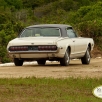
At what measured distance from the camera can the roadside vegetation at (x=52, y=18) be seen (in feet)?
104

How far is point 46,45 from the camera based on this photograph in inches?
712

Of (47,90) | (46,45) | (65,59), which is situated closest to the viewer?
(47,90)

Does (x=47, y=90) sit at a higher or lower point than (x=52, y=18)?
higher

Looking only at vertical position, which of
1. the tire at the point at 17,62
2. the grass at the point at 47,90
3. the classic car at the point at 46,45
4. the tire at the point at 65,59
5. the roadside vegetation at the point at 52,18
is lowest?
the roadside vegetation at the point at 52,18

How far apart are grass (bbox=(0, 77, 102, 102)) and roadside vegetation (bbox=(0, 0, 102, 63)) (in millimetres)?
13073

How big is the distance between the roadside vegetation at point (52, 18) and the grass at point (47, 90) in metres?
13.1

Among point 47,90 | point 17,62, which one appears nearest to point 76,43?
point 17,62

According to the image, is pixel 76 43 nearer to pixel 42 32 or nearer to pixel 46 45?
pixel 42 32

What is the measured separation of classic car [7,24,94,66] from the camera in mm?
18172

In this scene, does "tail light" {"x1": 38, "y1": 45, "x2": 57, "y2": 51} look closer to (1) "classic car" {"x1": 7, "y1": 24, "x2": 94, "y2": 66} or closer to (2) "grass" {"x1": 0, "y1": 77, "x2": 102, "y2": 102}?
(1) "classic car" {"x1": 7, "y1": 24, "x2": 94, "y2": 66}

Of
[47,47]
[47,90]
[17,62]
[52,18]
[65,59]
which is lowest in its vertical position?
[52,18]

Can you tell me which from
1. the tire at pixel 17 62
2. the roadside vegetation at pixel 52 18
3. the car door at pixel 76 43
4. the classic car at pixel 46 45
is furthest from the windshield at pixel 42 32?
the roadside vegetation at pixel 52 18

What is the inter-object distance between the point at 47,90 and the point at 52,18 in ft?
133

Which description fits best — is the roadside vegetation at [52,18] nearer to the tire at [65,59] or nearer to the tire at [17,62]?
the tire at [17,62]
